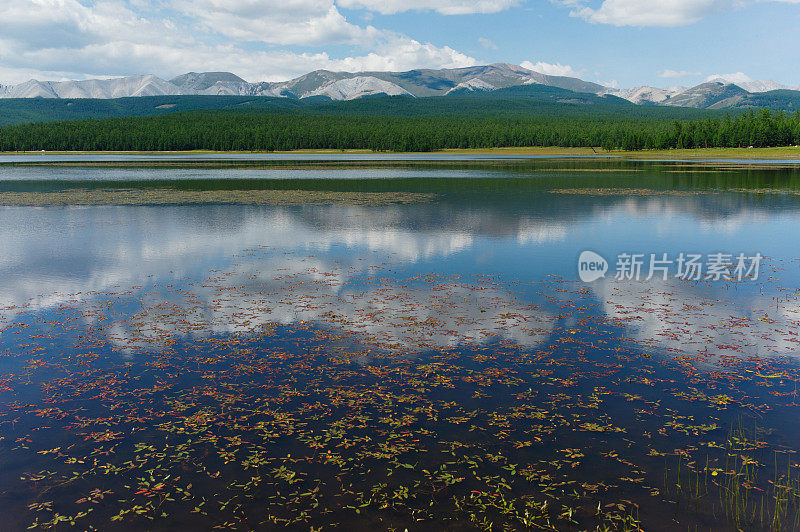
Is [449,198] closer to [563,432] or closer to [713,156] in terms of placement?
[563,432]

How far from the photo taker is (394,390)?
13.3 meters

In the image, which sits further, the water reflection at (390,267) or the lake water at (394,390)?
the water reflection at (390,267)

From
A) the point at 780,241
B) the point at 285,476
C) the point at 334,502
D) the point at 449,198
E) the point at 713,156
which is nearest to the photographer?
the point at 334,502

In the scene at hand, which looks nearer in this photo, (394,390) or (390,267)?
(394,390)

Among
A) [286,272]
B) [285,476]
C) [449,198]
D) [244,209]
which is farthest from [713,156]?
[285,476]

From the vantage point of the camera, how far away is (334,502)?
9289mm

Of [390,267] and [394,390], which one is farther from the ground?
[390,267]

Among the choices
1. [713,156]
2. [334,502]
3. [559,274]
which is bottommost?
[334,502]

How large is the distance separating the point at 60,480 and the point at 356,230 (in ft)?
89.8

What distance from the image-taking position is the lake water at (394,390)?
933 cm

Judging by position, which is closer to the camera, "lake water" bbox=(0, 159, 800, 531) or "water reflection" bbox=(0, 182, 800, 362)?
Result: "lake water" bbox=(0, 159, 800, 531)

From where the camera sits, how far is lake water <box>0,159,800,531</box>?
30.6 ft

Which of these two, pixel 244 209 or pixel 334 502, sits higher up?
pixel 244 209

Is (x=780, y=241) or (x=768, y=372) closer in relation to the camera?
(x=768, y=372)
